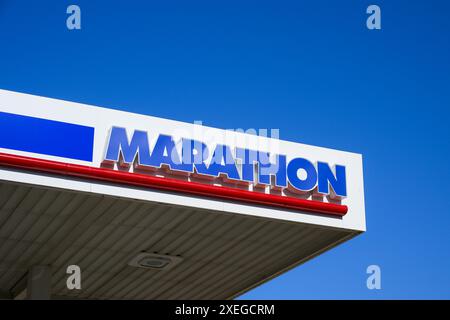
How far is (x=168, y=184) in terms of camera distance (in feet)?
58.2

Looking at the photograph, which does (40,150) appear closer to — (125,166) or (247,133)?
(125,166)

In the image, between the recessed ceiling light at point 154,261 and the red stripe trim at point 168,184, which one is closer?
the red stripe trim at point 168,184

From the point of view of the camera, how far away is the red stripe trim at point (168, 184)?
659 inches

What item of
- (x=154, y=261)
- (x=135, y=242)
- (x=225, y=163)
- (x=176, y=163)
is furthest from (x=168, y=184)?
(x=154, y=261)

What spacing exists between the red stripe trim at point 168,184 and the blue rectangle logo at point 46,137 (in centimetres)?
31

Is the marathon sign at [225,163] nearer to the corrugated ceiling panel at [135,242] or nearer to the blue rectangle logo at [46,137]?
the blue rectangle logo at [46,137]

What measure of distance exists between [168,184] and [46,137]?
2831 millimetres

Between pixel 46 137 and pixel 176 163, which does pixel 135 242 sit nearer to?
pixel 176 163

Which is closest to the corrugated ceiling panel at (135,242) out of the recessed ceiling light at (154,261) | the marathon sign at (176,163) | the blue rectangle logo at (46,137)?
the recessed ceiling light at (154,261)

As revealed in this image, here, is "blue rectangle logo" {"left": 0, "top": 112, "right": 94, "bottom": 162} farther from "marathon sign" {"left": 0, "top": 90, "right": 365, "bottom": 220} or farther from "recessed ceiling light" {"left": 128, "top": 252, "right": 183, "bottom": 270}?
"recessed ceiling light" {"left": 128, "top": 252, "right": 183, "bottom": 270}

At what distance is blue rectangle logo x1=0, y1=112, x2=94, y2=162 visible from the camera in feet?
55.4
